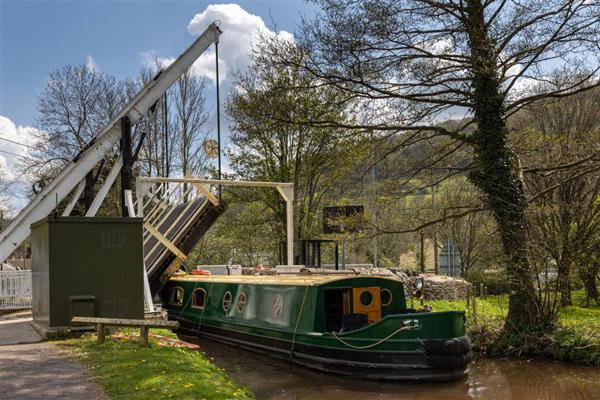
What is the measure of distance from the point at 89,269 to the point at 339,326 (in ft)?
18.9

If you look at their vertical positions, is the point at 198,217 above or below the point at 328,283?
above

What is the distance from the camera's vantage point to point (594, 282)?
73.2 feet

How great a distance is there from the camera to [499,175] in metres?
14.4

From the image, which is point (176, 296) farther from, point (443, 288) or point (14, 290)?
point (443, 288)

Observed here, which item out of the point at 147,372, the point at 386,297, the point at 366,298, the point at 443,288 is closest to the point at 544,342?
the point at 386,297

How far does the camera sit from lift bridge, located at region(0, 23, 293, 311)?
53.4 feet

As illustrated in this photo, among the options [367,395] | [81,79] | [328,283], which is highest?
[81,79]

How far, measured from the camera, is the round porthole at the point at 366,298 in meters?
13.4

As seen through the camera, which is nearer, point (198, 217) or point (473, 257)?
point (198, 217)

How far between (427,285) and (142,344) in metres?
16.5

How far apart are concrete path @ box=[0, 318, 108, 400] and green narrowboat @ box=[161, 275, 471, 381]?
17.0ft

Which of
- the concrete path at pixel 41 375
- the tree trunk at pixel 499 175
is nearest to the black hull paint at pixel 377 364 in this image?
the tree trunk at pixel 499 175

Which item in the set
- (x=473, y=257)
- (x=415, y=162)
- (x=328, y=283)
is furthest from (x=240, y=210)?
(x=328, y=283)

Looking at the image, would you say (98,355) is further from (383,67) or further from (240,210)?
(240,210)
